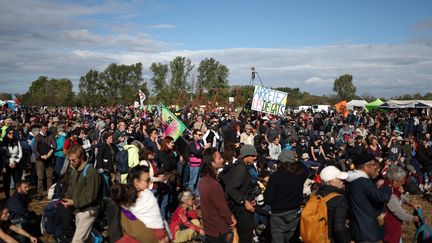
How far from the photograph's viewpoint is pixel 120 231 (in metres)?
4.54

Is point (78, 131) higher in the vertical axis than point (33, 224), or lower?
higher

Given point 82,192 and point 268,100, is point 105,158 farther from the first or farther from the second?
point 268,100

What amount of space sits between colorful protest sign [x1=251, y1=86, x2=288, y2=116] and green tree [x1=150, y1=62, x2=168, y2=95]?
180 ft

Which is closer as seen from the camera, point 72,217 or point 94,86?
point 72,217

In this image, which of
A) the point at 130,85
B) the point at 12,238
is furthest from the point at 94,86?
the point at 12,238

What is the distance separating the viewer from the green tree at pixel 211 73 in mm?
74688

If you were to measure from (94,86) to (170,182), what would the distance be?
75.5m

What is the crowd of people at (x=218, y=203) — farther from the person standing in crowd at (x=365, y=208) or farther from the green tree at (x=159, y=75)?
the green tree at (x=159, y=75)

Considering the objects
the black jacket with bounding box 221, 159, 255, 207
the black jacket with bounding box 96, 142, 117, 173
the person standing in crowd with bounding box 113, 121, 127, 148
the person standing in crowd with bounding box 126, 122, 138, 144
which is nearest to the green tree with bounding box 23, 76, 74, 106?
the person standing in crowd with bounding box 126, 122, 138, 144

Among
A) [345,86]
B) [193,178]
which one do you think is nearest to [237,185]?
[193,178]

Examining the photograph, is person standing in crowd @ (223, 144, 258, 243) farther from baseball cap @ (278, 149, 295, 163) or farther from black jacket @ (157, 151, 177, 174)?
black jacket @ (157, 151, 177, 174)

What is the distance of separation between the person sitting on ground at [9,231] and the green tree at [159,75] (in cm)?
6672

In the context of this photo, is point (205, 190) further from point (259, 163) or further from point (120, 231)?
point (259, 163)

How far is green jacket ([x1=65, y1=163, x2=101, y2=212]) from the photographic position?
540cm
